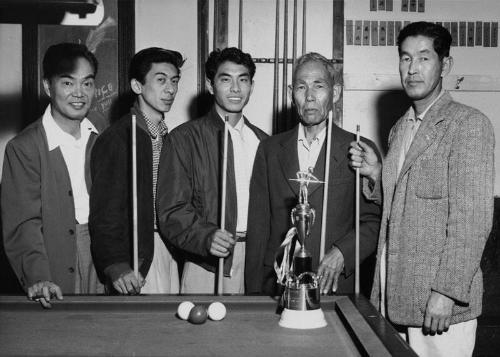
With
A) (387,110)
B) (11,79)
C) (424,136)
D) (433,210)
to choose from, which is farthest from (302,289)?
(11,79)

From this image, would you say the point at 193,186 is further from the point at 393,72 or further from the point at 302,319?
the point at 393,72

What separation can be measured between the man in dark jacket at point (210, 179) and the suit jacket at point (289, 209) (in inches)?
5.0

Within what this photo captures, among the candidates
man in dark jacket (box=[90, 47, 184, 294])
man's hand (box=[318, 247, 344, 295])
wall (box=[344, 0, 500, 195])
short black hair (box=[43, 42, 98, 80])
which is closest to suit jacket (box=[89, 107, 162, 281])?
man in dark jacket (box=[90, 47, 184, 294])

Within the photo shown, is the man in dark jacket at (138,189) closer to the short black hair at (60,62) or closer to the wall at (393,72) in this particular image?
the short black hair at (60,62)

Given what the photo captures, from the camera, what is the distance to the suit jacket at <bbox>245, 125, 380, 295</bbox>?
2693mm

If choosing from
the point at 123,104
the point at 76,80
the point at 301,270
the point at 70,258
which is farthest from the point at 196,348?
the point at 123,104

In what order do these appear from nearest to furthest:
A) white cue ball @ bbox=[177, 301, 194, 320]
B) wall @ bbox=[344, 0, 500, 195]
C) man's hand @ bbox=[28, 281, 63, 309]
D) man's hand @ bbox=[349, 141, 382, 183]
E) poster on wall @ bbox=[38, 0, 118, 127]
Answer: white cue ball @ bbox=[177, 301, 194, 320] < man's hand @ bbox=[28, 281, 63, 309] < man's hand @ bbox=[349, 141, 382, 183] < poster on wall @ bbox=[38, 0, 118, 127] < wall @ bbox=[344, 0, 500, 195]

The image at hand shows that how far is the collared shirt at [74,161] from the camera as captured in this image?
2.78 metres

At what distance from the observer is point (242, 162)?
118 inches

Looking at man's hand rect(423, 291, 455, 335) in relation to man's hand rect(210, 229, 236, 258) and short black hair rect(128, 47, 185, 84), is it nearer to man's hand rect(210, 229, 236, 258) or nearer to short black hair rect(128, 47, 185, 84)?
man's hand rect(210, 229, 236, 258)

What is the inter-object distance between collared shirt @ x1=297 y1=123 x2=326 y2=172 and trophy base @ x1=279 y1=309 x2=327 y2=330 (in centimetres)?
99

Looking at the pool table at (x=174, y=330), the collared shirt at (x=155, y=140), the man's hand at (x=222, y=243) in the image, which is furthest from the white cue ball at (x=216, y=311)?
the collared shirt at (x=155, y=140)

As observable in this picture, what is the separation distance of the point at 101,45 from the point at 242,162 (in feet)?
6.13

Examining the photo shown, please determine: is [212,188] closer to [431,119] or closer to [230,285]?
[230,285]
